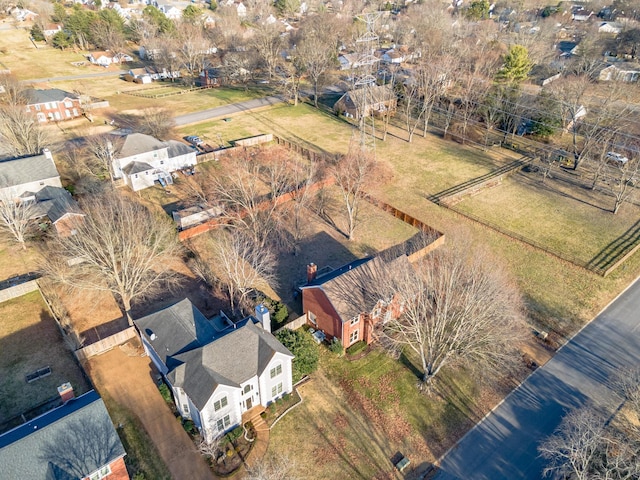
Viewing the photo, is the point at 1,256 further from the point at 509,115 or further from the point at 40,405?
the point at 509,115

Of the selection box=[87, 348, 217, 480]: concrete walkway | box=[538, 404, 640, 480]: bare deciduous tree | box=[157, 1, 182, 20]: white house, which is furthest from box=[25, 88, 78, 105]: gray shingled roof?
box=[538, 404, 640, 480]: bare deciduous tree

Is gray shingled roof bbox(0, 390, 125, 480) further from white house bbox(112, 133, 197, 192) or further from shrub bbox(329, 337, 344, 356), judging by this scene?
white house bbox(112, 133, 197, 192)

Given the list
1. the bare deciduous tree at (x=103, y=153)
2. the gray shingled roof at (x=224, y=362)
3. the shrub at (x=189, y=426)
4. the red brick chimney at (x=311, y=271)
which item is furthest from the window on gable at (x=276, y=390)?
the bare deciduous tree at (x=103, y=153)

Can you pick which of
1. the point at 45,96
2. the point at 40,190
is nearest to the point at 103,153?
the point at 40,190

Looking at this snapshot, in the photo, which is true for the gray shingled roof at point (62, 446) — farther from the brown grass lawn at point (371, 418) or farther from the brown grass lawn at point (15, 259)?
the brown grass lawn at point (15, 259)

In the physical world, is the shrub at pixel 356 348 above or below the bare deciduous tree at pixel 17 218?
below
